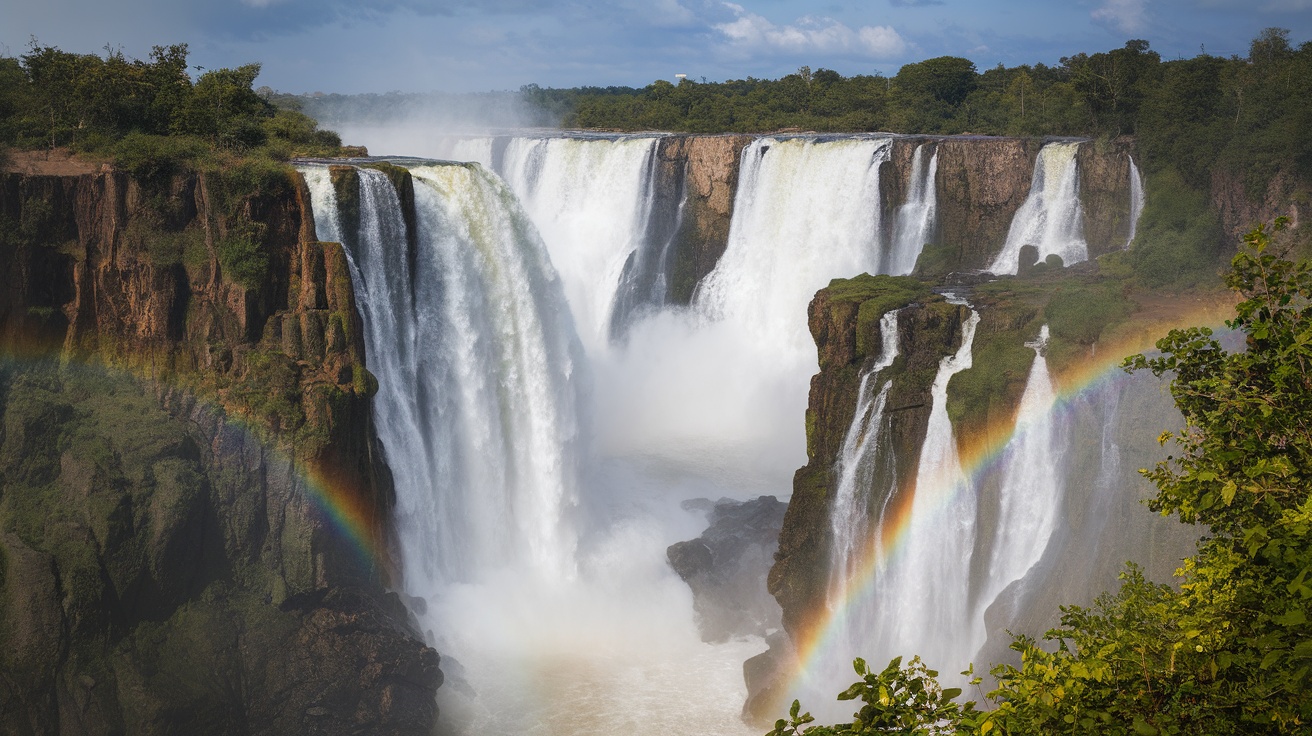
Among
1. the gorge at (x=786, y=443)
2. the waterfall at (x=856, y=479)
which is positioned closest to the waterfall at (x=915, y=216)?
the gorge at (x=786, y=443)

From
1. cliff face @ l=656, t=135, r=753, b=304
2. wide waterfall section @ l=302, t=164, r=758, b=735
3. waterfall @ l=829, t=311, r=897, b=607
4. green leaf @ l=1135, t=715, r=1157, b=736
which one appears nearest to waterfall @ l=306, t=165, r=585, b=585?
wide waterfall section @ l=302, t=164, r=758, b=735

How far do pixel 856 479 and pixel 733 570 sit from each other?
194 inches

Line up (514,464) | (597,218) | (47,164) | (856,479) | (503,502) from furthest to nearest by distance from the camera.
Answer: (597,218) → (514,464) → (503,502) → (856,479) → (47,164)

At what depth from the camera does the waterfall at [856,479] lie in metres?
22.8

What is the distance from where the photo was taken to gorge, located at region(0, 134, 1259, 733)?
19.8m

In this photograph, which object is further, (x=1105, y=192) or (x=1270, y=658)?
(x=1105, y=192)

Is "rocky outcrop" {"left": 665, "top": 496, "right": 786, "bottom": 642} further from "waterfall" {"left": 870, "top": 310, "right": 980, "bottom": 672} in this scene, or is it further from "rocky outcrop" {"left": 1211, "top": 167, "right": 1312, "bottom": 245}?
"rocky outcrop" {"left": 1211, "top": 167, "right": 1312, "bottom": 245}

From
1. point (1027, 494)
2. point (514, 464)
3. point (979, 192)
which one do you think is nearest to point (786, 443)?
point (979, 192)

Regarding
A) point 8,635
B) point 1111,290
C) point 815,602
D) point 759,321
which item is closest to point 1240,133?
point 1111,290

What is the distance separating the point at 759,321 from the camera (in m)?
40.6

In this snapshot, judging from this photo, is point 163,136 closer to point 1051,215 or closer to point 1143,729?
point 1143,729

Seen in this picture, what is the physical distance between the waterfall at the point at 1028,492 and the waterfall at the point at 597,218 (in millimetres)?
Answer: 23699

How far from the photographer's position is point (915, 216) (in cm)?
3650

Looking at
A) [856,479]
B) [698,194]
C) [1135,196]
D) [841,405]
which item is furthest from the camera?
[698,194]
